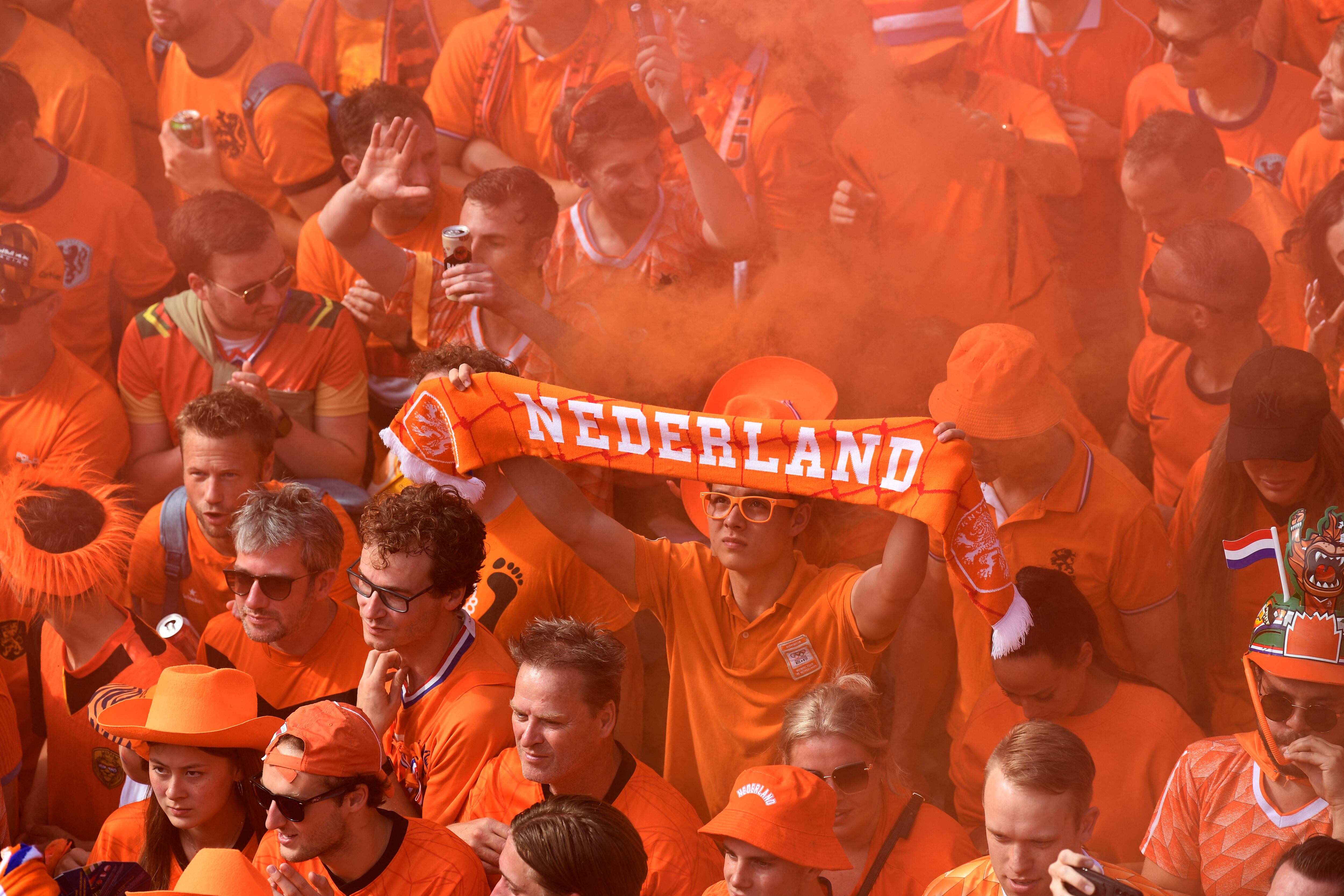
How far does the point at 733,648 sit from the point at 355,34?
3.26m

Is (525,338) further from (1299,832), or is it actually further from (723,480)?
(1299,832)

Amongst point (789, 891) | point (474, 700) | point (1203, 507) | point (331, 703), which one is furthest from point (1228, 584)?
point (331, 703)

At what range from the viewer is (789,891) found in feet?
9.03

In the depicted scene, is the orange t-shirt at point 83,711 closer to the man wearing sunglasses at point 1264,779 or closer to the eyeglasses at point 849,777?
the eyeglasses at point 849,777

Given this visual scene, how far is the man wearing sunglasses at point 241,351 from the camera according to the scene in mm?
4590

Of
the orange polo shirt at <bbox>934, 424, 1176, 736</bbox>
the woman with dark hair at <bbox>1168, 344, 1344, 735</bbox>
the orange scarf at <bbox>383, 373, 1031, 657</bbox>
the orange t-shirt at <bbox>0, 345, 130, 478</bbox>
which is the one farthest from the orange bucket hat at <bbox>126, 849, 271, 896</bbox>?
the woman with dark hair at <bbox>1168, 344, 1344, 735</bbox>

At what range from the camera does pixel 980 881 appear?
9.46ft

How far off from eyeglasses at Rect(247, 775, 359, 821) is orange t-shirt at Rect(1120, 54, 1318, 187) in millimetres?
3398

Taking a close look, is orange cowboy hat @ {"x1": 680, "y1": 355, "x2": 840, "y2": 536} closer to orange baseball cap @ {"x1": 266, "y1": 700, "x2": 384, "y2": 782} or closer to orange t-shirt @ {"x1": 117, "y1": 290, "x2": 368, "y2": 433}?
orange baseball cap @ {"x1": 266, "y1": 700, "x2": 384, "y2": 782}

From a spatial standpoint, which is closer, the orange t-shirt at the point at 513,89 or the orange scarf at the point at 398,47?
the orange t-shirt at the point at 513,89

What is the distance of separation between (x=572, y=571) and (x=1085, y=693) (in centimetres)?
147

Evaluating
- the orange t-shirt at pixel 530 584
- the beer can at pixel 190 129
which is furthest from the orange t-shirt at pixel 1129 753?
the beer can at pixel 190 129

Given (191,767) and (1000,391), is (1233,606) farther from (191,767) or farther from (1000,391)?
(191,767)

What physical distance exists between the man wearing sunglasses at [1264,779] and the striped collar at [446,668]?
1751mm
